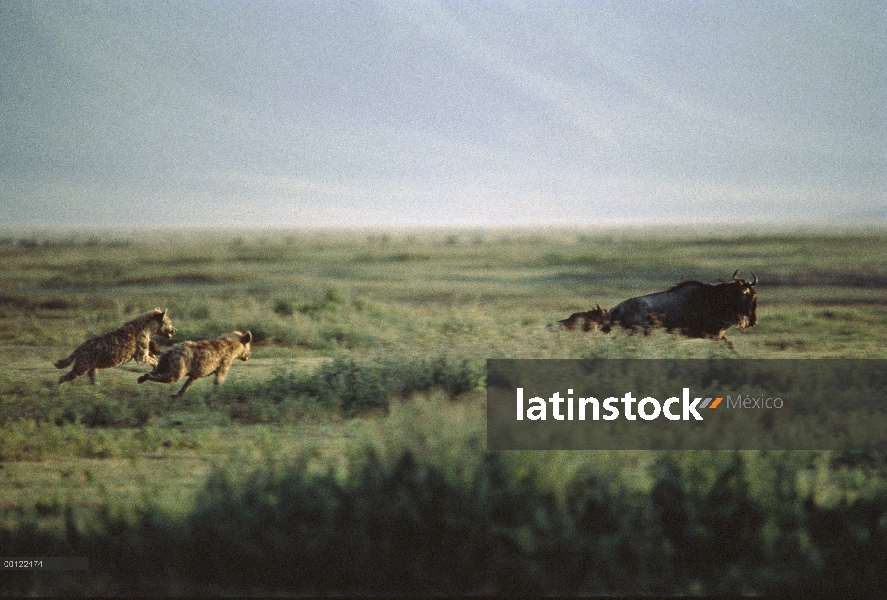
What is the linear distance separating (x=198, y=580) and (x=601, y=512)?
2.81 m

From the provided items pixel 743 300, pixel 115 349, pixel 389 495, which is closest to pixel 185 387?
pixel 115 349

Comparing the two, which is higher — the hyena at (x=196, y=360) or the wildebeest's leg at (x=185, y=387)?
the hyena at (x=196, y=360)

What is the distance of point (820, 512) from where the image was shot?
6.37 metres

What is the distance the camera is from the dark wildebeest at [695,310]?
1442cm

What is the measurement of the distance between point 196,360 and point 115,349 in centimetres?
126

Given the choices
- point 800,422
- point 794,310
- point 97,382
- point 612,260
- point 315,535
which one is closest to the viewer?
point 315,535

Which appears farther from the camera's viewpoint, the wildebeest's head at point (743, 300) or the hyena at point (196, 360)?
the wildebeest's head at point (743, 300)

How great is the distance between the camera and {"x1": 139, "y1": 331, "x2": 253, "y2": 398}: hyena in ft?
36.5

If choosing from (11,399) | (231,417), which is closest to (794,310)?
(231,417)

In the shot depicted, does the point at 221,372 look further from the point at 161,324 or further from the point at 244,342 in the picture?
the point at 161,324

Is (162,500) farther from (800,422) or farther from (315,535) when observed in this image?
(800,422)

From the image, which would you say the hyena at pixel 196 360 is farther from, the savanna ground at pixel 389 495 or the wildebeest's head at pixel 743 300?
the wildebeest's head at pixel 743 300

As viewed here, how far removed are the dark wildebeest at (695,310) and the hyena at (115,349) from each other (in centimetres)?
722

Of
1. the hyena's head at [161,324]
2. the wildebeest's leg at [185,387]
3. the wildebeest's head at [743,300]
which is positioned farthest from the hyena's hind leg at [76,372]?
the wildebeest's head at [743,300]
